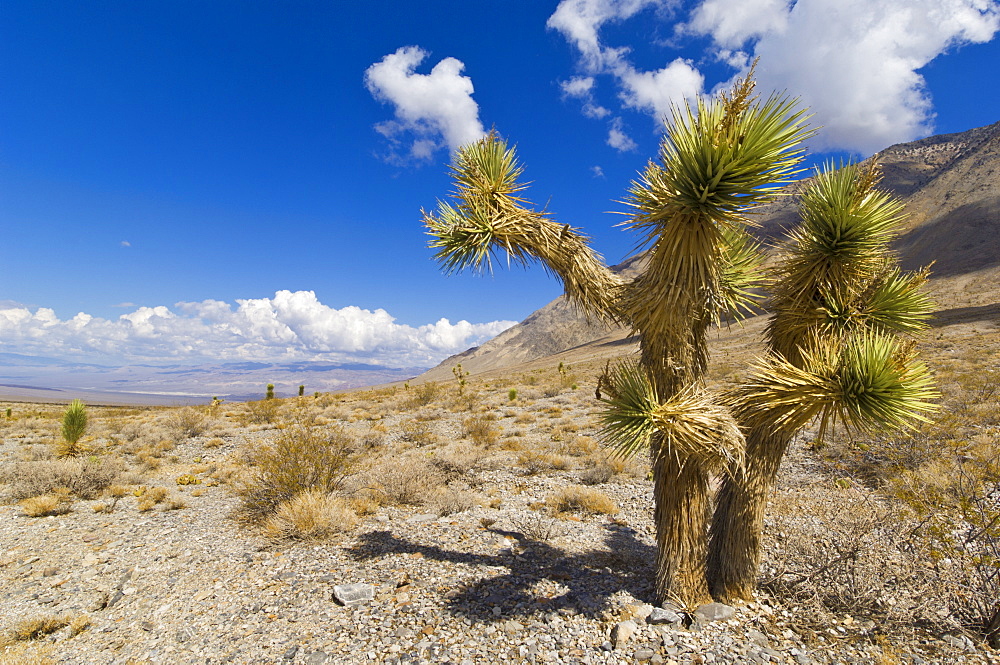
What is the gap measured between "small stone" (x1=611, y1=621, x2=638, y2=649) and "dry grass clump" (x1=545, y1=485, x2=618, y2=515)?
347 cm

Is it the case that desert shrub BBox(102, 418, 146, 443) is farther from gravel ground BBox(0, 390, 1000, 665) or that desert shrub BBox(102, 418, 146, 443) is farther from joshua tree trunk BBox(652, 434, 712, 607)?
joshua tree trunk BBox(652, 434, 712, 607)

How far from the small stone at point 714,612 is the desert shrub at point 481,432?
8.21 m

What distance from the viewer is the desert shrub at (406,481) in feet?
27.3

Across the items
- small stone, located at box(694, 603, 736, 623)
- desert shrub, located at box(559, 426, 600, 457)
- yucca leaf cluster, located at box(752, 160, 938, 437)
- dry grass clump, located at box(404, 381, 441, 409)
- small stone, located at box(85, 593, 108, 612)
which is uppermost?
yucca leaf cluster, located at box(752, 160, 938, 437)

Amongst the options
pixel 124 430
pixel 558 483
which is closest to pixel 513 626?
pixel 558 483

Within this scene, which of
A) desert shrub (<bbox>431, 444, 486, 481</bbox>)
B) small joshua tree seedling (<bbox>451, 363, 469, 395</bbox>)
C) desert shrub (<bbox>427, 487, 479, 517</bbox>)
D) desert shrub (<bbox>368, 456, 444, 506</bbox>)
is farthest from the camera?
small joshua tree seedling (<bbox>451, 363, 469, 395</bbox>)

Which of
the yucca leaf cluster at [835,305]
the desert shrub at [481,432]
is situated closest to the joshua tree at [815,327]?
the yucca leaf cluster at [835,305]

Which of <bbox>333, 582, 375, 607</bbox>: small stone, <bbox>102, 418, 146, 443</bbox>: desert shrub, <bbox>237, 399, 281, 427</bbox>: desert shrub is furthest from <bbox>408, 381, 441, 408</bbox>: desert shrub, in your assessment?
<bbox>333, 582, 375, 607</bbox>: small stone

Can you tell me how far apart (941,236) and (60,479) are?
97.3 m

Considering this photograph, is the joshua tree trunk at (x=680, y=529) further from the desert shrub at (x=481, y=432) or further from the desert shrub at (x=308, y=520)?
the desert shrub at (x=481, y=432)

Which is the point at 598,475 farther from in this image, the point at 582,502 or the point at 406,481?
the point at 406,481

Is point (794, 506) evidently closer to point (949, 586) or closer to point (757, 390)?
point (949, 586)

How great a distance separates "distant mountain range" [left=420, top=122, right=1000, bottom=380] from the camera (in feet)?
Answer: 170

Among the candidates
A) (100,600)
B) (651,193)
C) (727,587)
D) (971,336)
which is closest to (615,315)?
(651,193)
